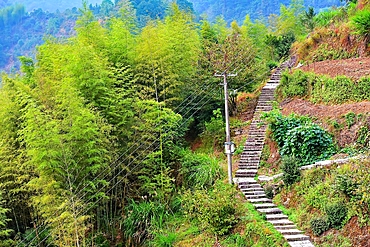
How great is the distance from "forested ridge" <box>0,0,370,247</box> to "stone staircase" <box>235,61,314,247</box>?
10.5 inches

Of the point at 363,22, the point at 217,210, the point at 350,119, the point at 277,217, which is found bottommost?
the point at 277,217

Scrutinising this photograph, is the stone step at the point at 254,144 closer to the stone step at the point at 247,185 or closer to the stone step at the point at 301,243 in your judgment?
the stone step at the point at 247,185

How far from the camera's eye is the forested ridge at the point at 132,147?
32.2 ft

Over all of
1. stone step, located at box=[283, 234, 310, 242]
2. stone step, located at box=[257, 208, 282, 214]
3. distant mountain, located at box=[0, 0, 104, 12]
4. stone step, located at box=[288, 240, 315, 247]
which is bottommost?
stone step, located at box=[288, 240, 315, 247]

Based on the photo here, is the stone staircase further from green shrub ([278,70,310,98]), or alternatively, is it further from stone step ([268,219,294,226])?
green shrub ([278,70,310,98])

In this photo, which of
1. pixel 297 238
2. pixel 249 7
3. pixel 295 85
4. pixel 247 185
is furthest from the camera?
pixel 249 7

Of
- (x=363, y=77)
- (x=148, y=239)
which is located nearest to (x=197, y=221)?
(x=148, y=239)

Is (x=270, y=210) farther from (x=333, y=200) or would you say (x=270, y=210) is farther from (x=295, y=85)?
(x=295, y=85)

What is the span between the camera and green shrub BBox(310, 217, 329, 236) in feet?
29.0

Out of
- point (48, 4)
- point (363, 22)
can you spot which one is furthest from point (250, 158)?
point (48, 4)

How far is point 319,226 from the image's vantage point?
352 inches

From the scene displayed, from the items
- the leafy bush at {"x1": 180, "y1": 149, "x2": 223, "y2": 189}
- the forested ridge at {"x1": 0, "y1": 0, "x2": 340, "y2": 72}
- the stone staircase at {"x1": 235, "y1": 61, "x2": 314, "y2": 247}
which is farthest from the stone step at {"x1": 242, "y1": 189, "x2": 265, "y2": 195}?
the forested ridge at {"x1": 0, "y1": 0, "x2": 340, "y2": 72}

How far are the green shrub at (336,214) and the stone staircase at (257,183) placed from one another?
641 millimetres

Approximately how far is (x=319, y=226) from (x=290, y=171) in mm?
2193
